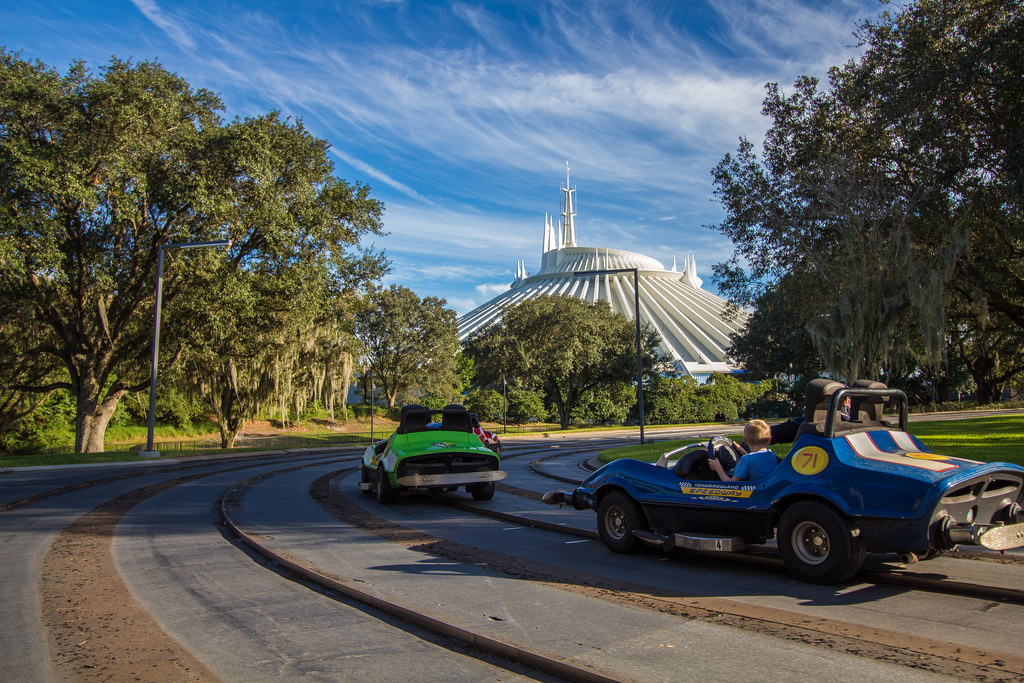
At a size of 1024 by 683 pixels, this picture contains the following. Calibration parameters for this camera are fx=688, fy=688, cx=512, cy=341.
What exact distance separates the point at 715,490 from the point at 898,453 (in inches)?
64.3

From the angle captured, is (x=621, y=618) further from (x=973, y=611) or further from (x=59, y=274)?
(x=59, y=274)

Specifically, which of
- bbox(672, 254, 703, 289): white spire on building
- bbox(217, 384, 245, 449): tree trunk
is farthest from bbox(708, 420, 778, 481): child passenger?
bbox(672, 254, 703, 289): white spire on building

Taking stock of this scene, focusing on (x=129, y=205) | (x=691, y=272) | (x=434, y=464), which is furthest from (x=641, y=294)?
(x=434, y=464)

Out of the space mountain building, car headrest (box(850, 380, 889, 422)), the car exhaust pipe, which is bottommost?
the car exhaust pipe

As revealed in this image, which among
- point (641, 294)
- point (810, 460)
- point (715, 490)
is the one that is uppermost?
point (641, 294)

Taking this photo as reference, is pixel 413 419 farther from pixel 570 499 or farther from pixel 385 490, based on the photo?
pixel 570 499

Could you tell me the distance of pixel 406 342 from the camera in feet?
168

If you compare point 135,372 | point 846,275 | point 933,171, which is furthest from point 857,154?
point 135,372

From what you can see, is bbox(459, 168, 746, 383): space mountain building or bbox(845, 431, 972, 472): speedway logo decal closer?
bbox(845, 431, 972, 472): speedway logo decal

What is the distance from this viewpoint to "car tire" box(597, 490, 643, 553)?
289 inches

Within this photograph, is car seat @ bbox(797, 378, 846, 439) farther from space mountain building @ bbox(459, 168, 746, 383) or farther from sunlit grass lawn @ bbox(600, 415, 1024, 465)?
space mountain building @ bbox(459, 168, 746, 383)

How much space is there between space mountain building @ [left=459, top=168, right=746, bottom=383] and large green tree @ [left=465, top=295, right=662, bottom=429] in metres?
24.7

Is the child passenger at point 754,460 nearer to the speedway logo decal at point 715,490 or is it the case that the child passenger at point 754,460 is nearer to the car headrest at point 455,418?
the speedway logo decal at point 715,490

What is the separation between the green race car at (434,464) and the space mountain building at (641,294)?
224 ft
